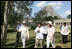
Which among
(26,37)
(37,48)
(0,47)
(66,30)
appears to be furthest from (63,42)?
(0,47)

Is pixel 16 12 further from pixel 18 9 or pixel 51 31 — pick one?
pixel 51 31

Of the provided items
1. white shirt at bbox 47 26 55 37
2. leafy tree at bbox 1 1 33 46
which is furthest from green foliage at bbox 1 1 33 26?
white shirt at bbox 47 26 55 37

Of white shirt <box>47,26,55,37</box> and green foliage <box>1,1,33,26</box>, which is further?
green foliage <box>1,1,33,26</box>

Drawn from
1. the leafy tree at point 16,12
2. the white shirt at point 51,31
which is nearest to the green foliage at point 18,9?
the leafy tree at point 16,12

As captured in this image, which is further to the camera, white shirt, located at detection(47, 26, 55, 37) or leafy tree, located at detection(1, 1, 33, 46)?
leafy tree, located at detection(1, 1, 33, 46)

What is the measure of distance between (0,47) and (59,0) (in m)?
4.36

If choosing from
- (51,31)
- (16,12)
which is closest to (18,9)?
(16,12)

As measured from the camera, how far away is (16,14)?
491 inches

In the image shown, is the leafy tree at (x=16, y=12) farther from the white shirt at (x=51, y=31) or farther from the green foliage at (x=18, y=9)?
the white shirt at (x=51, y=31)

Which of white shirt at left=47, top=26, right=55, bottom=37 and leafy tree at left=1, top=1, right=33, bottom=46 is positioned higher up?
leafy tree at left=1, top=1, right=33, bottom=46

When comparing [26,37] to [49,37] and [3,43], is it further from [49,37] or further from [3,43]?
[3,43]

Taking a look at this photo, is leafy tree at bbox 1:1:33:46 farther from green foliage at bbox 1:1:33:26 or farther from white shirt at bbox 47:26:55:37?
white shirt at bbox 47:26:55:37

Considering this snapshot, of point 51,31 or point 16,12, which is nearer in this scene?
point 51,31

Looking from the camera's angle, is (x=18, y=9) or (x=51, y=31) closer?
(x=51, y=31)
